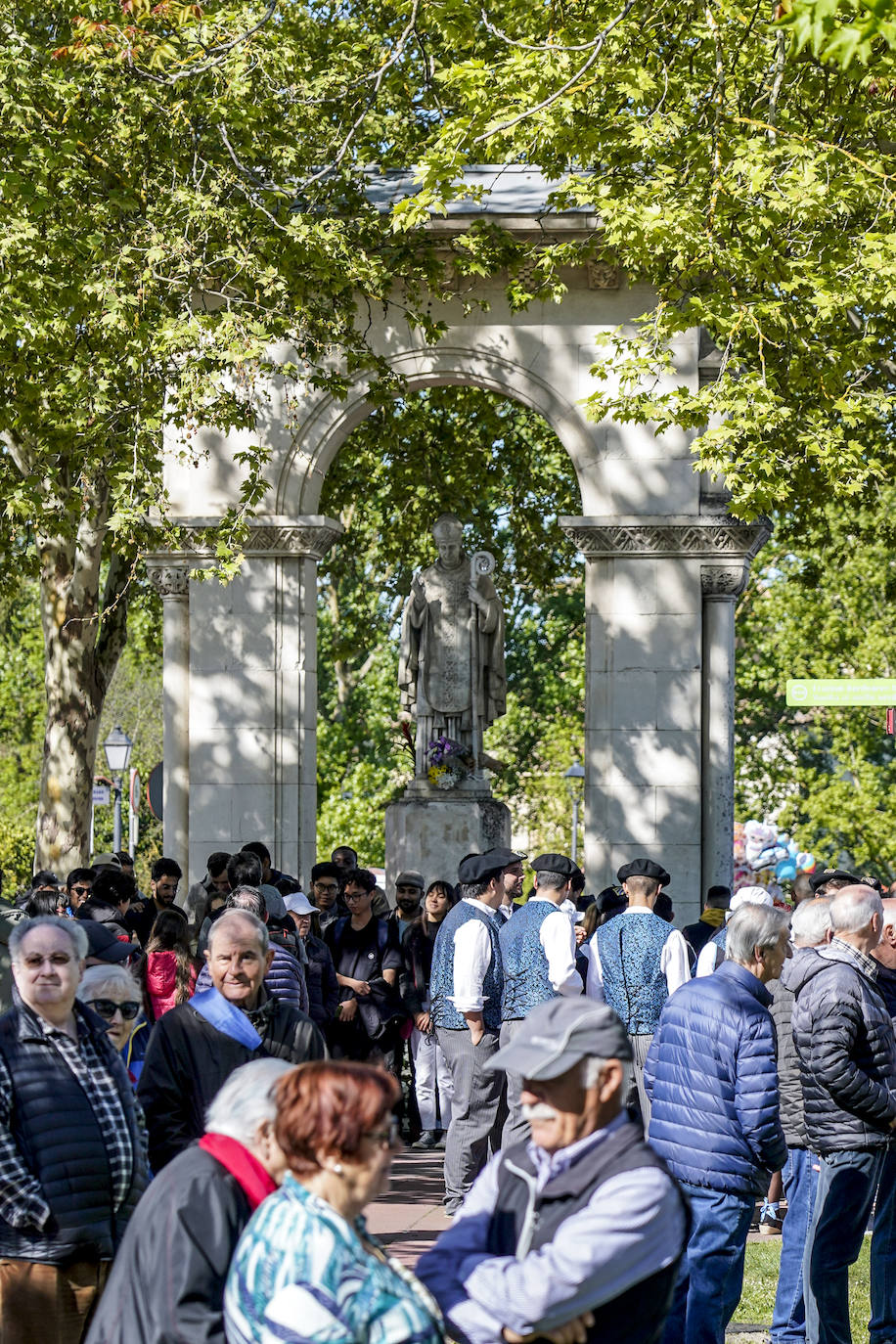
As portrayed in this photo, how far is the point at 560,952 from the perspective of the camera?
8875 mm

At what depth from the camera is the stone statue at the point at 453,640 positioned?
16453 mm

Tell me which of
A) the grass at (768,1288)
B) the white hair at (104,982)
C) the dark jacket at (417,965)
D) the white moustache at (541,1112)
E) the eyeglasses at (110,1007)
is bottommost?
the grass at (768,1288)

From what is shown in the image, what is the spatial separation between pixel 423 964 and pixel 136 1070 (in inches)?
206

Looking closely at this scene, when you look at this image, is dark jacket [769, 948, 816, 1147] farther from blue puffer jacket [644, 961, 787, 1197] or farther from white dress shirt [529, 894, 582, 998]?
blue puffer jacket [644, 961, 787, 1197]

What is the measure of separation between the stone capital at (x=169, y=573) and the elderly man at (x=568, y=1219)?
1389 centimetres

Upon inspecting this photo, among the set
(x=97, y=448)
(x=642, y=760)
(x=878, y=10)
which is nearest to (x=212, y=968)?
(x=878, y=10)

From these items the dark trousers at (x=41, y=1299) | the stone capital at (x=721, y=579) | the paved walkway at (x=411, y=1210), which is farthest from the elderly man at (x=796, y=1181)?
the stone capital at (x=721, y=579)

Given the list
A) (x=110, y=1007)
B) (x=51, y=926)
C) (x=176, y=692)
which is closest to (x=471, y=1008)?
(x=110, y=1007)

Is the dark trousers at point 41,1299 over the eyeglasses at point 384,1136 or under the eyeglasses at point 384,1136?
under

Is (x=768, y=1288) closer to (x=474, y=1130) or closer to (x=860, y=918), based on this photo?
(x=474, y=1130)

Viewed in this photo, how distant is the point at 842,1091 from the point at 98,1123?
2.89 m

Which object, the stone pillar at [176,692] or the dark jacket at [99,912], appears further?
the stone pillar at [176,692]

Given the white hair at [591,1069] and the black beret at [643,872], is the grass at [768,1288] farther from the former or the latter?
the white hair at [591,1069]

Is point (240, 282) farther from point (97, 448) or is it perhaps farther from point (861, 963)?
point (861, 963)
